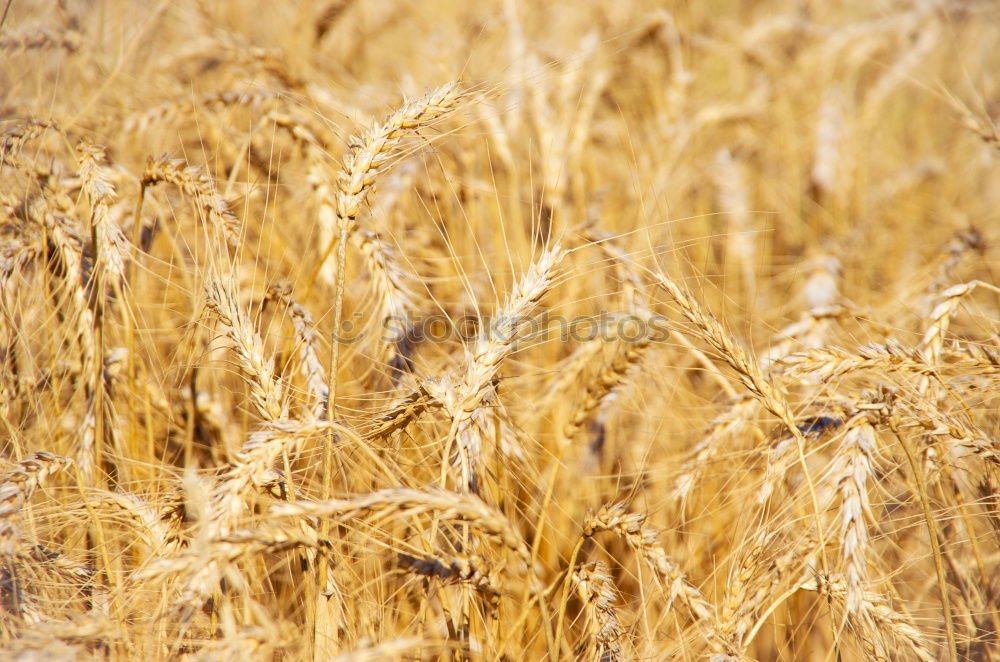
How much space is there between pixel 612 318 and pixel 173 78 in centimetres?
200

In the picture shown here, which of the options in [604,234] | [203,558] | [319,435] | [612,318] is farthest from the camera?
[604,234]

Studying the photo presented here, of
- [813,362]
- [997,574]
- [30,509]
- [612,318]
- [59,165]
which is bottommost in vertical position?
[997,574]

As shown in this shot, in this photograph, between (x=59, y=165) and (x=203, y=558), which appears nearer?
(x=203, y=558)

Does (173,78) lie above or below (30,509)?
above

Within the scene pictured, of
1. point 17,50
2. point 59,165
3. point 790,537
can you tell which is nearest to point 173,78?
point 17,50

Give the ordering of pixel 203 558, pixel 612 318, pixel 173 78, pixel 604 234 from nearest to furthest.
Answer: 1. pixel 203 558
2. pixel 612 318
3. pixel 604 234
4. pixel 173 78

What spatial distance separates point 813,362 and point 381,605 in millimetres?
988

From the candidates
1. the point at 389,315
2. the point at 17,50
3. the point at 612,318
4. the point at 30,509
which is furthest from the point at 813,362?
the point at 17,50

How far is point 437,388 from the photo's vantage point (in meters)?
1.23

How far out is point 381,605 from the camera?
1279 millimetres

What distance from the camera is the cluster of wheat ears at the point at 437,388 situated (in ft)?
3.93

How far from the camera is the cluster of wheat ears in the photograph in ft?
3.93

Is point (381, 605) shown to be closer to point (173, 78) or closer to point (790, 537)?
point (790, 537)

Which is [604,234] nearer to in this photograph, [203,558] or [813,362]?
[813,362]
